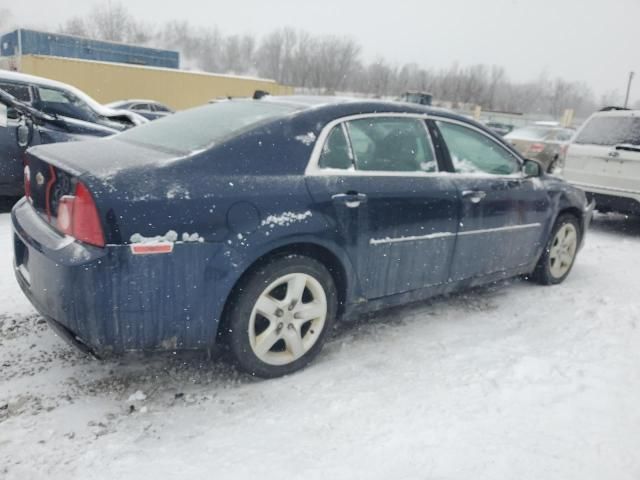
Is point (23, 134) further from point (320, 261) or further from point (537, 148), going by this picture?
point (537, 148)

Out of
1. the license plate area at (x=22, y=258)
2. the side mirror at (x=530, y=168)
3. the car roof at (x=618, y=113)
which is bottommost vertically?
the license plate area at (x=22, y=258)

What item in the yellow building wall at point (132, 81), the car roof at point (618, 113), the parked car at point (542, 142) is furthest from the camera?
the yellow building wall at point (132, 81)

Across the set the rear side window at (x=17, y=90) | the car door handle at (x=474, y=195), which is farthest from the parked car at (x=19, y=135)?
the car door handle at (x=474, y=195)

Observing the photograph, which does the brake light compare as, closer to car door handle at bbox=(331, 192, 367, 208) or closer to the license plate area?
car door handle at bbox=(331, 192, 367, 208)

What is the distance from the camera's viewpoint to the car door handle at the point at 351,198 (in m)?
2.82

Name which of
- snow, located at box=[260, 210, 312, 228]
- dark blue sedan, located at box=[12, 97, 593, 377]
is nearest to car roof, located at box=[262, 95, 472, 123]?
dark blue sedan, located at box=[12, 97, 593, 377]

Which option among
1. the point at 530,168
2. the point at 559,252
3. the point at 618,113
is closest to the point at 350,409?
the point at 530,168

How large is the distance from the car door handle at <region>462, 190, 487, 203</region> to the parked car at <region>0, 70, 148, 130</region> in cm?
490

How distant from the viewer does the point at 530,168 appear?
4.16 metres

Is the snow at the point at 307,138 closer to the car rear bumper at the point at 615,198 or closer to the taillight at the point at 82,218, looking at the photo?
the taillight at the point at 82,218

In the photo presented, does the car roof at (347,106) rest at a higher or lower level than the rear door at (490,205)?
higher

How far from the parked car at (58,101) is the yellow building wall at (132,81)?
57.2ft

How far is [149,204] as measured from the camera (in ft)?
7.41

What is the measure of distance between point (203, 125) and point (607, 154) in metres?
6.33
